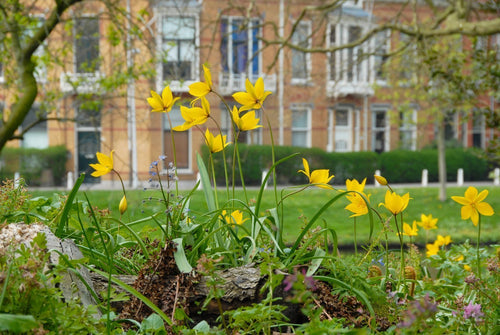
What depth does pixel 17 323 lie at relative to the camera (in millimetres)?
673

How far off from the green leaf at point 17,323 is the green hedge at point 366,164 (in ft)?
43.8

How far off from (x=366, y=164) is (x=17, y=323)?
52.0ft

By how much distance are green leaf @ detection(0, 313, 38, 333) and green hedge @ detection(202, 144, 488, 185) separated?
43.8ft

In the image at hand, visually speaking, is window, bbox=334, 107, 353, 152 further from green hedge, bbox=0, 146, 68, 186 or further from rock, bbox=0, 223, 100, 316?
rock, bbox=0, 223, 100, 316

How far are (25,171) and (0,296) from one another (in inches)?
519

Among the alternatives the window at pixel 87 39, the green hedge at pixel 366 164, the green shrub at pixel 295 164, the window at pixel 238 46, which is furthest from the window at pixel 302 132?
the window at pixel 87 39

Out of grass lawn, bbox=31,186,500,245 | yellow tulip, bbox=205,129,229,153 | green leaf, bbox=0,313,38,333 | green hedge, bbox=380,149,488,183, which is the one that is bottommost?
grass lawn, bbox=31,186,500,245

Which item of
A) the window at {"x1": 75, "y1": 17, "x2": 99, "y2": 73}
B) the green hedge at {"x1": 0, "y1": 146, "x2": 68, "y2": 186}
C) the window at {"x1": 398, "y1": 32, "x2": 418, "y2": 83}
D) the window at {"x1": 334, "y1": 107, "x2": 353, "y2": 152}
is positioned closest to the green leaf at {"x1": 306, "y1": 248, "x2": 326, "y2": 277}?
the window at {"x1": 75, "y1": 17, "x2": 99, "y2": 73}

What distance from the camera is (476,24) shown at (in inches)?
169

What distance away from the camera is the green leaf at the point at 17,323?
67cm

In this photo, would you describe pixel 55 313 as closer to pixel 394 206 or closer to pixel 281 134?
pixel 394 206

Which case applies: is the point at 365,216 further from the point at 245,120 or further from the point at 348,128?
the point at 348,128

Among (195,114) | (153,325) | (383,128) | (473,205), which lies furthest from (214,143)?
(383,128)

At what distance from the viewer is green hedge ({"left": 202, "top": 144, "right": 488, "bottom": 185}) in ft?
47.9
